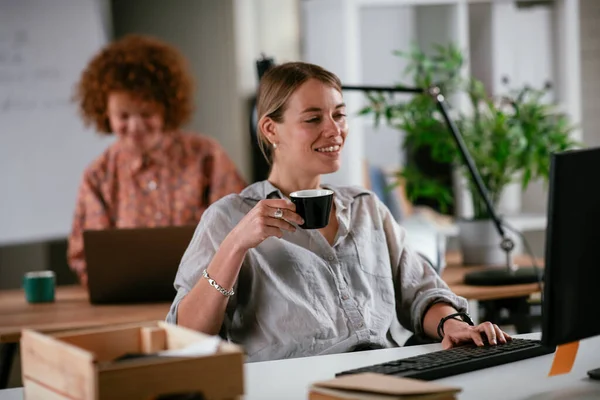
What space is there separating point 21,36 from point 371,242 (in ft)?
8.96

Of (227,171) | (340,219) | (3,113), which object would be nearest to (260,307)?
(340,219)

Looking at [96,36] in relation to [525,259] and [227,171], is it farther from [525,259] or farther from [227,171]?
[525,259]

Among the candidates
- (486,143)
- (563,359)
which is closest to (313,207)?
(563,359)

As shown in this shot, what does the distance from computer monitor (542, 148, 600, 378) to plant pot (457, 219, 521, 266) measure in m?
1.84

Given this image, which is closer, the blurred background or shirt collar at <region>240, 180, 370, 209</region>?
shirt collar at <region>240, 180, 370, 209</region>

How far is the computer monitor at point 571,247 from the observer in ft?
4.34

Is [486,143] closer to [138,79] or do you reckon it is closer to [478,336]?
[138,79]

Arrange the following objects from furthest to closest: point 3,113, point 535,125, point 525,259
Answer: point 3,113 < point 525,259 < point 535,125

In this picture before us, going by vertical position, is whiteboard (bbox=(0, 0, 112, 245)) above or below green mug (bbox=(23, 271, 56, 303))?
above

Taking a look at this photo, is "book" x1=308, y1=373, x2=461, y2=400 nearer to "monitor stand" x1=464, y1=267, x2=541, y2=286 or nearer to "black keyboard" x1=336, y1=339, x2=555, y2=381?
"black keyboard" x1=336, y1=339, x2=555, y2=381

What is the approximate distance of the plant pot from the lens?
10.6 ft

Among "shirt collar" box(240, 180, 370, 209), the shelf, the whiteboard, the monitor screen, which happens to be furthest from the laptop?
the shelf

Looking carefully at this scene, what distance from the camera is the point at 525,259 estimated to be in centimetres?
340

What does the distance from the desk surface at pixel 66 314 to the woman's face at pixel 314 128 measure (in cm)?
70
